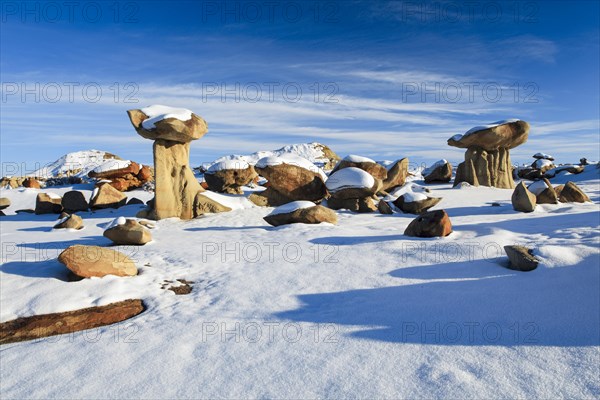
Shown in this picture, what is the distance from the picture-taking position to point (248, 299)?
4500mm

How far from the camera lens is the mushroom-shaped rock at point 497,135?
53.1ft

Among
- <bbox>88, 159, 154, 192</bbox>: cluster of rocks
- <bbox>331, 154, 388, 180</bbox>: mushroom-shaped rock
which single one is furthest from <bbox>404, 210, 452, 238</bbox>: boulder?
<bbox>88, 159, 154, 192</bbox>: cluster of rocks

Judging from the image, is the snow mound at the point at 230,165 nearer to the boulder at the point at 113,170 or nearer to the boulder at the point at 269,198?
the boulder at the point at 269,198

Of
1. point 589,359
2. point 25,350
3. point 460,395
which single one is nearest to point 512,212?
point 589,359

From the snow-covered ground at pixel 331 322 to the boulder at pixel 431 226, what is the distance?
0.81ft

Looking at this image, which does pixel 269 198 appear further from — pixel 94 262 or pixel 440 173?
pixel 440 173

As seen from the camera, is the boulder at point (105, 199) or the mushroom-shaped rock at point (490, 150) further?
the mushroom-shaped rock at point (490, 150)

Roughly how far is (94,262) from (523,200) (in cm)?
912

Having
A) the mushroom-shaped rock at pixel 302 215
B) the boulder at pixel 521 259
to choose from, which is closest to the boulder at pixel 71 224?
the mushroom-shaped rock at pixel 302 215

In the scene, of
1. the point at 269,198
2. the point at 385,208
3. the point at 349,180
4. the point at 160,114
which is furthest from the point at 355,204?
the point at 160,114

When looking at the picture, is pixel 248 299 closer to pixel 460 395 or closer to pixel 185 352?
pixel 185 352

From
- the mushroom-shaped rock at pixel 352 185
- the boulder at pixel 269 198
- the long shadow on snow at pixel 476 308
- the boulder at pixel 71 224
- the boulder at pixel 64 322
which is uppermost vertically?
the mushroom-shaped rock at pixel 352 185

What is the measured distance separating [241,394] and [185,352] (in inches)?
32.2

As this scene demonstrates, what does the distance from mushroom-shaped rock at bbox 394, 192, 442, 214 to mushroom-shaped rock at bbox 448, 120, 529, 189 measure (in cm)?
682
